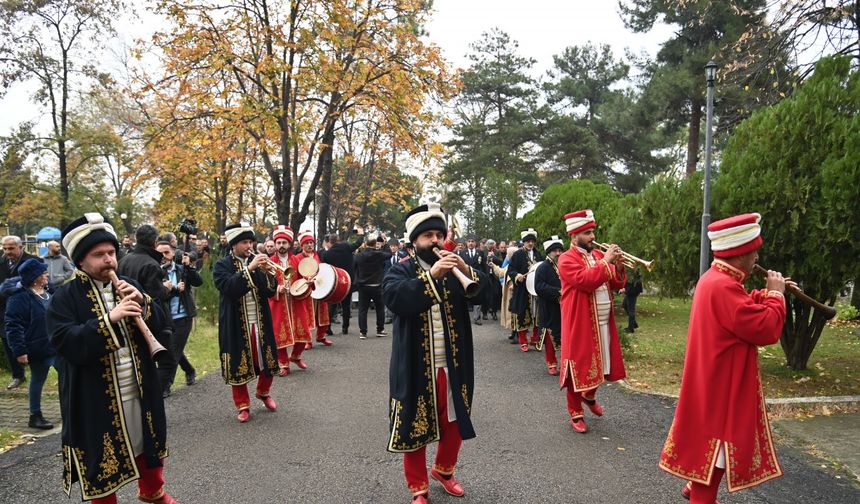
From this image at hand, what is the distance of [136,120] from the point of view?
29.9 m

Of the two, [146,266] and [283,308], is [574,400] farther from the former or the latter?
[146,266]

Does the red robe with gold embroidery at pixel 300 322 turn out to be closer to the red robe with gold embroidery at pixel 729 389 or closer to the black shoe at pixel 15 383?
the black shoe at pixel 15 383

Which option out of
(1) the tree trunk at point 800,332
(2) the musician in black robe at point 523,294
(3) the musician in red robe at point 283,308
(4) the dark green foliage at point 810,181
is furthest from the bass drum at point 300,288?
(1) the tree trunk at point 800,332

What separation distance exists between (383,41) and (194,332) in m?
8.54

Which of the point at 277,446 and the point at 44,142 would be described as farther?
the point at 44,142

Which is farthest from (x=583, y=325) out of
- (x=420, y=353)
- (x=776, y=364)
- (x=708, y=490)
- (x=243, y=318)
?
(x=776, y=364)

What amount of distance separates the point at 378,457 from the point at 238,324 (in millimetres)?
2164

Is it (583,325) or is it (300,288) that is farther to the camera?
(300,288)

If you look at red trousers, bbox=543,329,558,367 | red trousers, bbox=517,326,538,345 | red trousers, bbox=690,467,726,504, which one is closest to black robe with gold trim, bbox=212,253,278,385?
red trousers, bbox=543,329,558,367

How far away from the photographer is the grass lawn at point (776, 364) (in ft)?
23.7

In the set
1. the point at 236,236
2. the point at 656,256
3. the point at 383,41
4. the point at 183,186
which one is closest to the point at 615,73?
the point at 383,41

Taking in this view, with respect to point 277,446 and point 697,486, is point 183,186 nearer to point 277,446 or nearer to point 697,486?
point 277,446

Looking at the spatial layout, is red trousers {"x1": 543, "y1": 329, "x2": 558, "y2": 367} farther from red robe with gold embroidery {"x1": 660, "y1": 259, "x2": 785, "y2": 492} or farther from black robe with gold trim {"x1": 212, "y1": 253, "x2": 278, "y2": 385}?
red robe with gold embroidery {"x1": 660, "y1": 259, "x2": 785, "y2": 492}

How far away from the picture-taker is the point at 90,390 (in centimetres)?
336
